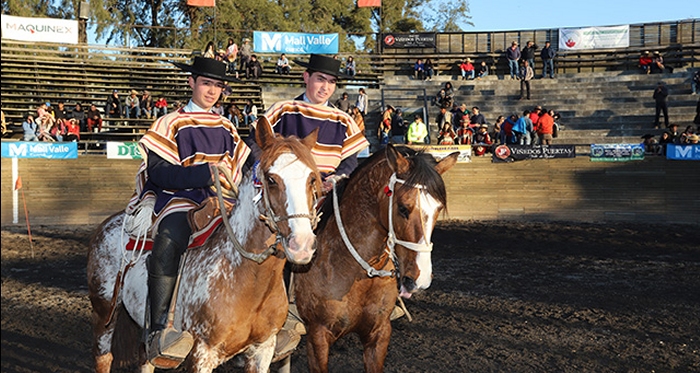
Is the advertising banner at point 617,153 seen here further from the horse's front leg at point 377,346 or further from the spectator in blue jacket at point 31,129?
the spectator in blue jacket at point 31,129

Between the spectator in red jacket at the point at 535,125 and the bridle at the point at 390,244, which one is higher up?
the spectator in red jacket at the point at 535,125

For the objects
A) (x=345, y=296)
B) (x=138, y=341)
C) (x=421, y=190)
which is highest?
(x=421, y=190)

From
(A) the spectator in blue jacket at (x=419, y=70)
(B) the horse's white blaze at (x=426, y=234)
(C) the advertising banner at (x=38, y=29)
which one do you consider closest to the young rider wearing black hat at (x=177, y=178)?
(B) the horse's white blaze at (x=426, y=234)

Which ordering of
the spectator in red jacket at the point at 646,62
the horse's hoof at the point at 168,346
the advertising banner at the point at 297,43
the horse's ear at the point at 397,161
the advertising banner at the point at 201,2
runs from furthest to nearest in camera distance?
1. the advertising banner at the point at 201,2
2. the advertising banner at the point at 297,43
3. the spectator in red jacket at the point at 646,62
4. the horse's ear at the point at 397,161
5. the horse's hoof at the point at 168,346

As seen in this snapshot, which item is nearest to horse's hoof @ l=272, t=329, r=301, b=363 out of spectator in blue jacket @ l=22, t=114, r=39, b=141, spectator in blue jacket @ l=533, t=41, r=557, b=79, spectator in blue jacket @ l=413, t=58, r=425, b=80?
spectator in blue jacket @ l=22, t=114, r=39, b=141

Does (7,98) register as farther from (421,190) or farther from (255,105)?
(421,190)

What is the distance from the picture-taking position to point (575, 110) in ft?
89.6

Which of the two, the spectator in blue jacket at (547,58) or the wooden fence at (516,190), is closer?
the wooden fence at (516,190)

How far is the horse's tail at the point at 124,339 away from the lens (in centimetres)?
540

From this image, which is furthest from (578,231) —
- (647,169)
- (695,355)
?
(695,355)

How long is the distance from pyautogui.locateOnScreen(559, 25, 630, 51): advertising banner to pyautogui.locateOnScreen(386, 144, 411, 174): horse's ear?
28.8 m

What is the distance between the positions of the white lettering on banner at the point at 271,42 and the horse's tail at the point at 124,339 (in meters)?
26.6

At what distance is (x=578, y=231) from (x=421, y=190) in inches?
528

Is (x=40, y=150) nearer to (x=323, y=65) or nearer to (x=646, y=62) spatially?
(x=323, y=65)
